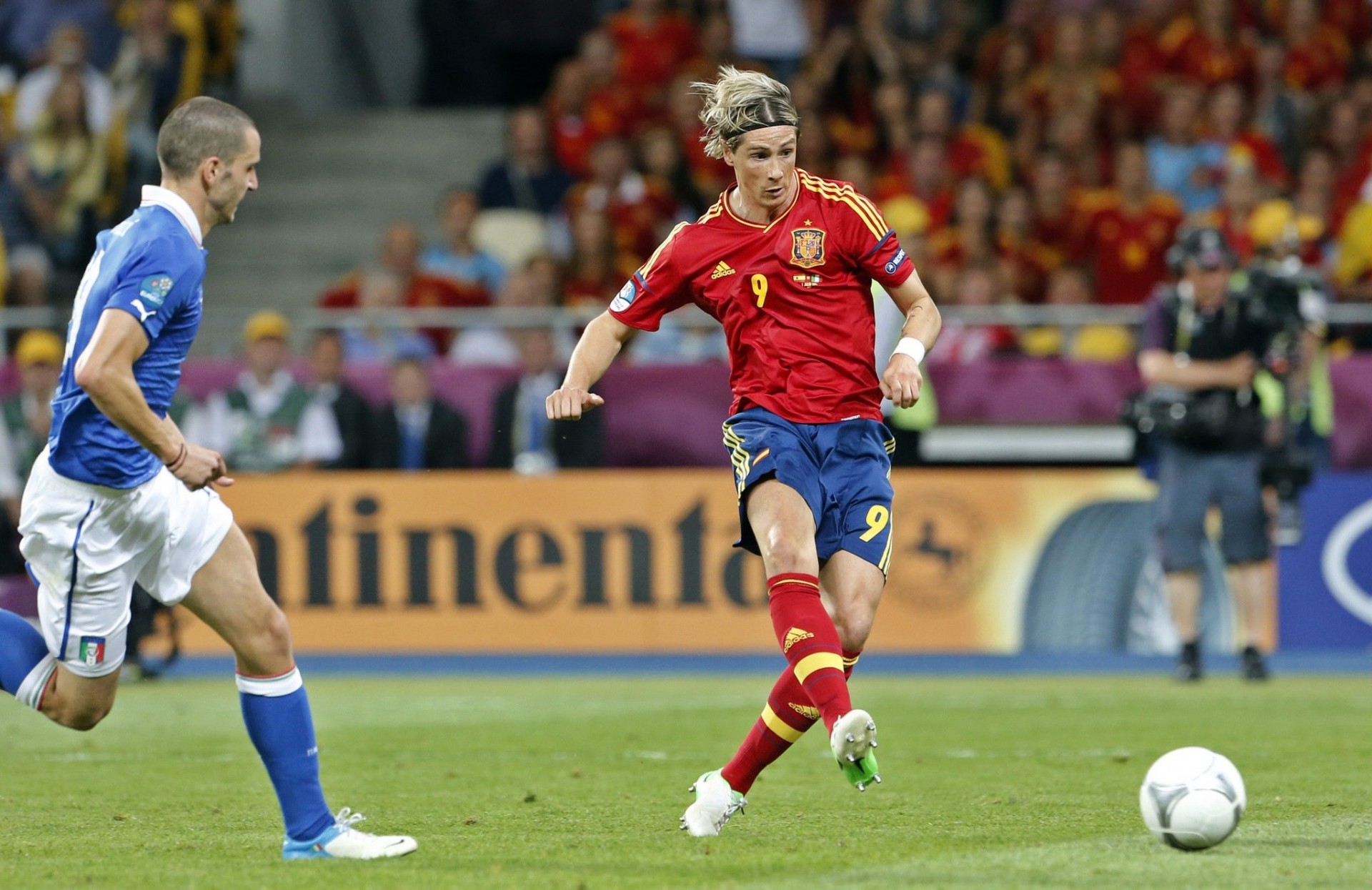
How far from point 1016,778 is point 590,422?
7239 millimetres

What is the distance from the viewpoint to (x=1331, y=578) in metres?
14.0

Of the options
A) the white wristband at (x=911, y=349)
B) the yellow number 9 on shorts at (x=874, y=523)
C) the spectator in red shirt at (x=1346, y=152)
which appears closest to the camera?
the white wristband at (x=911, y=349)

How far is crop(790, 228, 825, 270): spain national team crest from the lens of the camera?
22.4ft

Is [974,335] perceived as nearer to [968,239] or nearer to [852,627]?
[968,239]

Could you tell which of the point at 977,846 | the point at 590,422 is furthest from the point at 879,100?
the point at 977,846

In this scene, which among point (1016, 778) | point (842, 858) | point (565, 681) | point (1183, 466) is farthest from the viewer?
point (565, 681)

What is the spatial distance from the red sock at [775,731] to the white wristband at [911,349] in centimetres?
107

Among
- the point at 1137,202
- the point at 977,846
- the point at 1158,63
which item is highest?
the point at 1158,63

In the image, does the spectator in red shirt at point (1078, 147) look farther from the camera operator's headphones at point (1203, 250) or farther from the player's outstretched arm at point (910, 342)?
the player's outstretched arm at point (910, 342)

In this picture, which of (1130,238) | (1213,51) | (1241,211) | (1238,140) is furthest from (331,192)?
(1241,211)

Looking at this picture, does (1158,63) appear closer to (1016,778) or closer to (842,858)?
(1016,778)

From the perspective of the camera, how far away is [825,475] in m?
6.71

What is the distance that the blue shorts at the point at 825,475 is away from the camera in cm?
663

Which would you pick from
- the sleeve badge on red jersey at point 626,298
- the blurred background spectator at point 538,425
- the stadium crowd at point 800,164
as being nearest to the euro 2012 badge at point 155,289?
the sleeve badge on red jersey at point 626,298
